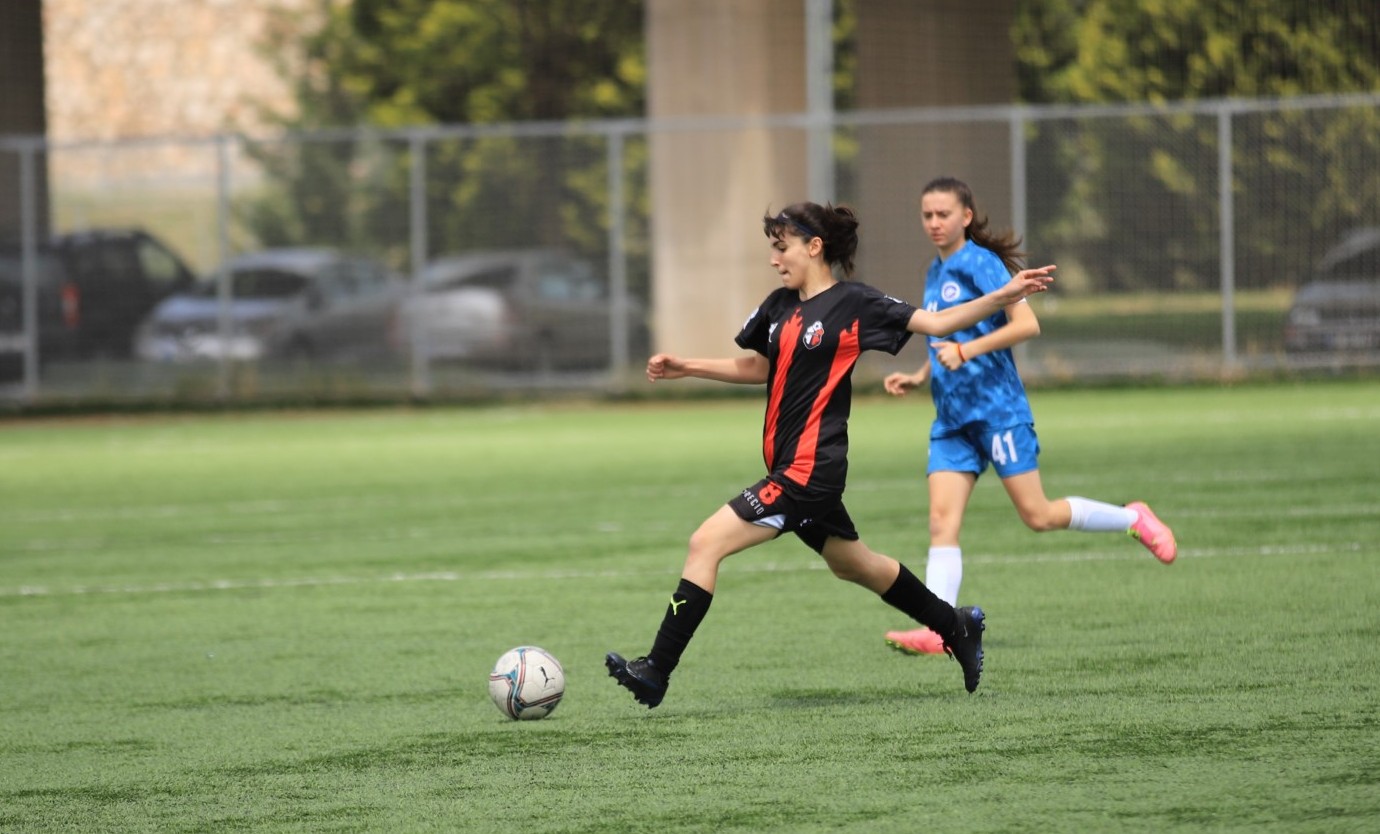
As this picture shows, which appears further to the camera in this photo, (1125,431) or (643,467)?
(1125,431)

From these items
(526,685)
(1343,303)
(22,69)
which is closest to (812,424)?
(526,685)

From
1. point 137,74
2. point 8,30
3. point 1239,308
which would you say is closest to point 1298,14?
point 1239,308

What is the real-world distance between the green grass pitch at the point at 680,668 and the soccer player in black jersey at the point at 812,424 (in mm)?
282

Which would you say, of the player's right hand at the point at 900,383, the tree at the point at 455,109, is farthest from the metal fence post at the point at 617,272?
the player's right hand at the point at 900,383

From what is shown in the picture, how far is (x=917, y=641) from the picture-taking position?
8188mm

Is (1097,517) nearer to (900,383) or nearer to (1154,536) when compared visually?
(1154,536)

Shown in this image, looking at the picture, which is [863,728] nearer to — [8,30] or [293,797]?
[293,797]

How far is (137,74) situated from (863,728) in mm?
93842

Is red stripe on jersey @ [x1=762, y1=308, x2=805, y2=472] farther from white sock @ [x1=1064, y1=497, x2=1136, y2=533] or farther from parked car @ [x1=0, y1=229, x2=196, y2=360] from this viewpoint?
parked car @ [x1=0, y1=229, x2=196, y2=360]

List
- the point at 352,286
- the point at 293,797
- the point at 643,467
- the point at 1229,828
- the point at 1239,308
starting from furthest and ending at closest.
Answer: the point at 352,286
the point at 1239,308
the point at 643,467
the point at 293,797
the point at 1229,828

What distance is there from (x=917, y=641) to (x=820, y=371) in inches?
61.6

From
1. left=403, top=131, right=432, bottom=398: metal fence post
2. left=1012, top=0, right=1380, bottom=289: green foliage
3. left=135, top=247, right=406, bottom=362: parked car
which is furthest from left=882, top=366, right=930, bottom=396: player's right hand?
left=135, top=247, right=406, bottom=362: parked car

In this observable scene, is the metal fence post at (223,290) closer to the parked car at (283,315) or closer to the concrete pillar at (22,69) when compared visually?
the parked car at (283,315)

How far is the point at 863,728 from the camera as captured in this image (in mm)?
6730
